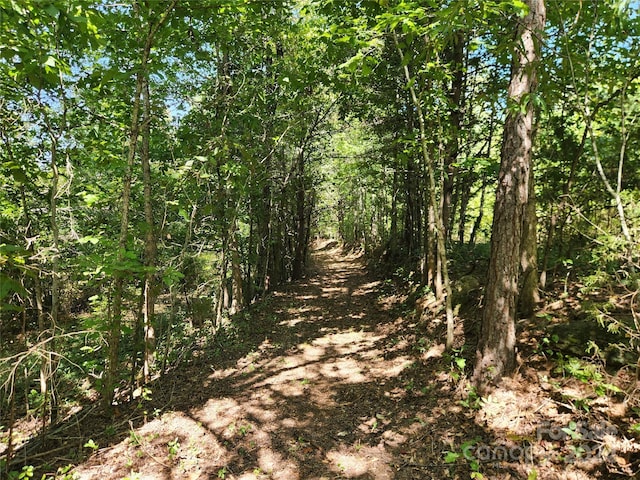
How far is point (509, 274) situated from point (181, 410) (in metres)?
5.33

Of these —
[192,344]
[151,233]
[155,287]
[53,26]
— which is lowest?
[192,344]

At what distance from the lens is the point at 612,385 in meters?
3.55

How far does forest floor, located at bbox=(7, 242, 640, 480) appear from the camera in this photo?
3488 mm

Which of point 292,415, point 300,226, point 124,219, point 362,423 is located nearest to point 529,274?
point 362,423

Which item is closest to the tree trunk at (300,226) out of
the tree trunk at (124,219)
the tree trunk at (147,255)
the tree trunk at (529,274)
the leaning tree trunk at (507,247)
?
the tree trunk at (147,255)

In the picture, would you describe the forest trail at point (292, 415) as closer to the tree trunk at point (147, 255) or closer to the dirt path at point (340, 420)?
the dirt path at point (340, 420)

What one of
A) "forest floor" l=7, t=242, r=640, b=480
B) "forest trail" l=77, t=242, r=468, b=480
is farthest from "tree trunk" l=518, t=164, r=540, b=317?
"forest trail" l=77, t=242, r=468, b=480

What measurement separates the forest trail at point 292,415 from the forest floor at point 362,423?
0.8 inches

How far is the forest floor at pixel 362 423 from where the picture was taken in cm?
349

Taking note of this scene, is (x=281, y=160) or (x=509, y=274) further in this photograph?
(x=281, y=160)

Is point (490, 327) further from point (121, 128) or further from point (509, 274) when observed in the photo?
point (121, 128)

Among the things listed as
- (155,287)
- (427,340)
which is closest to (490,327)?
(427,340)

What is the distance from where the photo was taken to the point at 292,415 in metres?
5.15

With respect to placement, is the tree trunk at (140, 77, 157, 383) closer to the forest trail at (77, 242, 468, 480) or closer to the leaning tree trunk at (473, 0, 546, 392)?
the forest trail at (77, 242, 468, 480)
